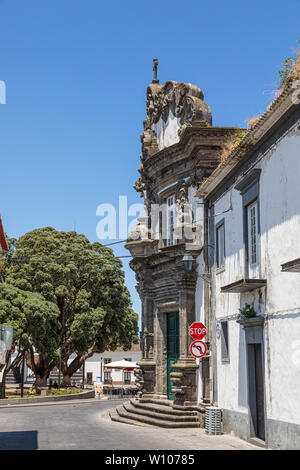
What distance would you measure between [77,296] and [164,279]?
15.2 meters

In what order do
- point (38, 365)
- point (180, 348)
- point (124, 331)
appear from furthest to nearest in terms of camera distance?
point (124, 331) → point (38, 365) → point (180, 348)

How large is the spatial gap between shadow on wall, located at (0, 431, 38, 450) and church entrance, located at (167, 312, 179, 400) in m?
5.90

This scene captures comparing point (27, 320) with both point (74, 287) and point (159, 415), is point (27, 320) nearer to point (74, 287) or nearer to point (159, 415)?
point (74, 287)

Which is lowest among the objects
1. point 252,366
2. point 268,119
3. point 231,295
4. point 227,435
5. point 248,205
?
point 227,435

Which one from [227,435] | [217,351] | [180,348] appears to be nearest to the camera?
[227,435]

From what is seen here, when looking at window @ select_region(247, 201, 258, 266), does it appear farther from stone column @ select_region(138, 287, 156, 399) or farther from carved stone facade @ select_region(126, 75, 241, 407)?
stone column @ select_region(138, 287, 156, 399)

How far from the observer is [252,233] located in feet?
44.5

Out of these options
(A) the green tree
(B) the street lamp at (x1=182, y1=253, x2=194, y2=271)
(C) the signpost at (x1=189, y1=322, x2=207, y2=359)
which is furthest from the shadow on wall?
Result: (A) the green tree

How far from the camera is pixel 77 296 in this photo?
3431 cm

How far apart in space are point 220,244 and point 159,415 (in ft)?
19.3

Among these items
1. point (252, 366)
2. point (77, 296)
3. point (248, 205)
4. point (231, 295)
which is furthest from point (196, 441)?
point (77, 296)

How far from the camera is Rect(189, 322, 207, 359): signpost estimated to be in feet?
51.1
